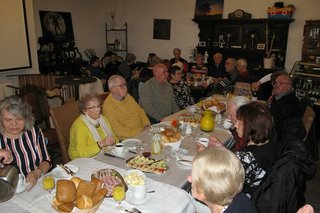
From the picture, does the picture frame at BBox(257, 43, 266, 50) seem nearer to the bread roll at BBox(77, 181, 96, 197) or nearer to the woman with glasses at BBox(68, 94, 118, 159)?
the woman with glasses at BBox(68, 94, 118, 159)

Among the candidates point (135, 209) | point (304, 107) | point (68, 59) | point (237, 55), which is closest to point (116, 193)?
point (135, 209)

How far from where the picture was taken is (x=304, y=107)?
3123mm

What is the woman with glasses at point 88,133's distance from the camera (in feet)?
6.77

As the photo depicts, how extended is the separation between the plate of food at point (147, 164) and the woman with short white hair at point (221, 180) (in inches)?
20.7

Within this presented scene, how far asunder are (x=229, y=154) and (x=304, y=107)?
2.32m

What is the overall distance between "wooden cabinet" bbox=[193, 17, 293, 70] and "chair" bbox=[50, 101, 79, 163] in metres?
4.78

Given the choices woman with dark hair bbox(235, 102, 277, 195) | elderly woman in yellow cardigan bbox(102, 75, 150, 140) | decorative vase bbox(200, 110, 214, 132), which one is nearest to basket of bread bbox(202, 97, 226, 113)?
decorative vase bbox(200, 110, 214, 132)

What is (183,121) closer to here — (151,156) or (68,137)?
(151,156)

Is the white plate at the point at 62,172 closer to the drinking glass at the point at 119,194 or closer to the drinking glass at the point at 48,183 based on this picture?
the drinking glass at the point at 48,183

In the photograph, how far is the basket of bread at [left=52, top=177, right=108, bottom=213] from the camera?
4.13ft

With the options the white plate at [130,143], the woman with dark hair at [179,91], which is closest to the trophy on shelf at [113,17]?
the woman with dark hair at [179,91]

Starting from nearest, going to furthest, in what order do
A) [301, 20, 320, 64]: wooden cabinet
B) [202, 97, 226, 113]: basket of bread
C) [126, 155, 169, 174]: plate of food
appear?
[126, 155, 169, 174]: plate of food → [202, 97, 226, 113]: basket of bread → [301, 20, 320, 64]: wooden cabinet

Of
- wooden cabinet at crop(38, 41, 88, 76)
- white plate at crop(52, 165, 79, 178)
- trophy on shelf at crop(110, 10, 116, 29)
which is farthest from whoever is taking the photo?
trophy on shelf at crop(110, 10, 116, 29)

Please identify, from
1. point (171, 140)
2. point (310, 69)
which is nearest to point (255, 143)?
point (171, 140)
